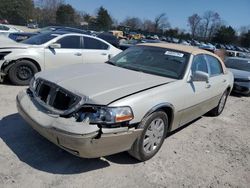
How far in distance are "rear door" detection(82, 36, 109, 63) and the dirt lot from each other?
349cm

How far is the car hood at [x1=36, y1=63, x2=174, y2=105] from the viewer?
10.7 ft

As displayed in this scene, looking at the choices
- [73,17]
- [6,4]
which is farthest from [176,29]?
[6,4]

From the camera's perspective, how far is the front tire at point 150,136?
3.44 meters

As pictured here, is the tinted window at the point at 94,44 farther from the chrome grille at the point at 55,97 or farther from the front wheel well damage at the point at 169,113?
the front wheel well damage at the point at 169,113

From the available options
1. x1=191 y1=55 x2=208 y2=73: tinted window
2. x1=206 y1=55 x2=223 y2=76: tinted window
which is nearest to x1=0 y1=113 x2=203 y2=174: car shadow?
x1=191 y1=55 x2=208 y2=73: tinted window

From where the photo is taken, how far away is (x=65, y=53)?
7.52 m

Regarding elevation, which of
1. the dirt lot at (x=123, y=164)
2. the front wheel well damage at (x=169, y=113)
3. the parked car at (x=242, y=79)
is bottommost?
the dirt lot at (x=123, y=164)

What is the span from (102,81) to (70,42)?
443 cm

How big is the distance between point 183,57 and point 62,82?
2.11 metres

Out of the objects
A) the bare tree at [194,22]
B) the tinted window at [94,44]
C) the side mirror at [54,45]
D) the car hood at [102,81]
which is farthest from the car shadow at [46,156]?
the bare tree at [194,22]

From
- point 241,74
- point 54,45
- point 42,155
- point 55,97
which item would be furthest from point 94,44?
point 241,74

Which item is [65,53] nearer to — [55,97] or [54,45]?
[54,45]

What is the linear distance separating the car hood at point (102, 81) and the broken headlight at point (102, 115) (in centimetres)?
9

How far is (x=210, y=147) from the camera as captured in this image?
4.57 metres
